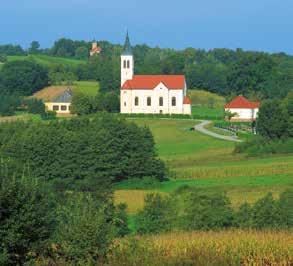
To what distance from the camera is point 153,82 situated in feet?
301

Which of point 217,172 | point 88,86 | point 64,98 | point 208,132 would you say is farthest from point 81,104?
point 217,172

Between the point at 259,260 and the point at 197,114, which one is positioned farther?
the point at 197,114

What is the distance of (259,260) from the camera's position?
64.2ft

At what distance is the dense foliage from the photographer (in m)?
46.4

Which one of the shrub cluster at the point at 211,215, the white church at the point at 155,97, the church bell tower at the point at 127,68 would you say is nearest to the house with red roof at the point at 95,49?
the church bell tower at the point at 127,68

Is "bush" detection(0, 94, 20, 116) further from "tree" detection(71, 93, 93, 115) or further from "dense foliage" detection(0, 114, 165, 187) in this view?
"dense foliage" detection(0, 114, 165, 187)

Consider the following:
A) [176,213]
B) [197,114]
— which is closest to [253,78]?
[197,114]

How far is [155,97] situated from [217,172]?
44.2m

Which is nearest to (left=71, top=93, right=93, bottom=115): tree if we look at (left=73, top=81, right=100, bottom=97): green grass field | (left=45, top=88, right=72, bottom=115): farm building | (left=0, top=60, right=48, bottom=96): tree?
(left=45, top=88, right=72, bottom=115): farm building

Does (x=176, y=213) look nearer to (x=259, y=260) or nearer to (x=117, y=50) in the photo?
(x=259, y=260)

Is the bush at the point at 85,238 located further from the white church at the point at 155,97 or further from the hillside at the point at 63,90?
the hillside at the point at 63,90

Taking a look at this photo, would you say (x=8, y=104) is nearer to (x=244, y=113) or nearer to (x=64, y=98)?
(x=64, y=98)

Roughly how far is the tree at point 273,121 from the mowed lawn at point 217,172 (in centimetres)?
247

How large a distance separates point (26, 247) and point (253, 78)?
8465 centimetres
